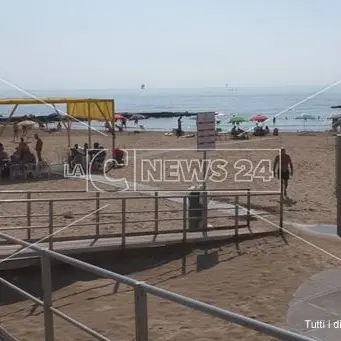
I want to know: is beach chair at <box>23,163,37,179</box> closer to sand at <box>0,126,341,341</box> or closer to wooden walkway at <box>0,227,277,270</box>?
sand at <box>0,126,341,341</box>

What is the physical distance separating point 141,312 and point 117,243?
5.73 meters

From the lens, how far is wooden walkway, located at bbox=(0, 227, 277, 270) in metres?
7.64

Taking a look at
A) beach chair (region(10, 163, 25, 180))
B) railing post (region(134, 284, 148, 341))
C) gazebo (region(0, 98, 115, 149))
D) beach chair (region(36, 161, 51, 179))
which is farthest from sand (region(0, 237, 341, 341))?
gazebo (region(0, 98, 115, 149))

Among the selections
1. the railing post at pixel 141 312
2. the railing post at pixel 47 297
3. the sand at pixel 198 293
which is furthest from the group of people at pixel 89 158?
the railing post at pixel 141 312

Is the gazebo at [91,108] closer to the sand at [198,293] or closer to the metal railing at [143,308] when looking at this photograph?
the sand at [198,293]

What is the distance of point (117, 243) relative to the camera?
877 centimetres

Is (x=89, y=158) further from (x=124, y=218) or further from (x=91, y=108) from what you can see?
→ (x=124, y=218)

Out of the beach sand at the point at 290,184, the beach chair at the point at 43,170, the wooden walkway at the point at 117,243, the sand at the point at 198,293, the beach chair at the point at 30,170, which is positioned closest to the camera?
the sand at the point at 198,293

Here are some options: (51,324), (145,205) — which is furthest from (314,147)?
(51,324)

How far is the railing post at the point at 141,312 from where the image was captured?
2958mm

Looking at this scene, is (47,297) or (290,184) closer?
(47,297)

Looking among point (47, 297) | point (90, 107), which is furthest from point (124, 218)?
point (90, 107)

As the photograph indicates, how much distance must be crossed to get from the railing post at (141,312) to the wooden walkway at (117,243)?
4.23 meters

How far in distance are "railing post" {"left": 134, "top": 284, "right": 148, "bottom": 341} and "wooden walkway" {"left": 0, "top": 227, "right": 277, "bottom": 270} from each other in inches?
167
